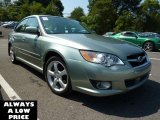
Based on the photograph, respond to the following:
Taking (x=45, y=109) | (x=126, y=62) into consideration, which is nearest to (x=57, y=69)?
(x=45, y=109)

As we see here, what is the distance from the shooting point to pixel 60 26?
18.9 feet

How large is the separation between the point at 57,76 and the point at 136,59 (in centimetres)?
149

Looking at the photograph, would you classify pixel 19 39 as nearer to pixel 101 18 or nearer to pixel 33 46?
pixel 33 46

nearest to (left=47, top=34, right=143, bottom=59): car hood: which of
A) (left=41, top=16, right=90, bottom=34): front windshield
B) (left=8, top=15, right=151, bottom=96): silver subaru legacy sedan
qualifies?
(left=8, top=15, right=151, bottom=96): silver subaru legacy sedan

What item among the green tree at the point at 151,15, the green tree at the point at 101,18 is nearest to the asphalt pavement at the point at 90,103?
the green tree at the point at 151,15

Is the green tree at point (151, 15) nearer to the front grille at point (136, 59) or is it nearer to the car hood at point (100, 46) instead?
the front grille at point (136, 59)

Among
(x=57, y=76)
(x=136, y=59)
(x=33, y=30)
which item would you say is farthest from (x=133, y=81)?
(x=33, y=30)

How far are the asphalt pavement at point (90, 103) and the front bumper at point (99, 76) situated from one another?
295 mm

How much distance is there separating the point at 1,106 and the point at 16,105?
0.22m

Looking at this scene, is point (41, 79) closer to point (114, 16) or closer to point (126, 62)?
point (126, 62)

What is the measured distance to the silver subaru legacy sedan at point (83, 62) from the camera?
165 inches

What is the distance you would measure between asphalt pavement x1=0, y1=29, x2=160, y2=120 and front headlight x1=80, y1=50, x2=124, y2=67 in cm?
77

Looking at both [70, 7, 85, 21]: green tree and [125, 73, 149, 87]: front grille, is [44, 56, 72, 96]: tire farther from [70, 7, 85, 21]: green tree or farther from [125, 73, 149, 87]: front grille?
[70, 7, 85, 21]: green tree

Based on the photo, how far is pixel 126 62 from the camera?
4312 mm
